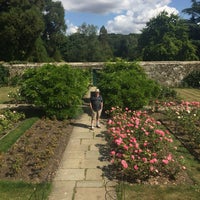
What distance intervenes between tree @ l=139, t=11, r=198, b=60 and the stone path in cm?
2899

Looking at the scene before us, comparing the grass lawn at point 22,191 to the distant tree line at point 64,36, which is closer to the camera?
the grass lawn at point 22,191

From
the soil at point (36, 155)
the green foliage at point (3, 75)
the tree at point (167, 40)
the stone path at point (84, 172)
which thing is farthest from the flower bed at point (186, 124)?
the tree at point (167, 40)

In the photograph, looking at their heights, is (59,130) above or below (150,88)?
below

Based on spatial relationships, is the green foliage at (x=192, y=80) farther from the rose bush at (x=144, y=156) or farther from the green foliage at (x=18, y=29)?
the green foliage at (x=18, y=29)

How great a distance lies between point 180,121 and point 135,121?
196 centimetres

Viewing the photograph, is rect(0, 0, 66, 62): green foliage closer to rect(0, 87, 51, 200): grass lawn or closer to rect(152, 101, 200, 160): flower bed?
rect(152, 101, 200, 160): flower bed

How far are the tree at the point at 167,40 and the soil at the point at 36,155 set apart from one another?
2874cm

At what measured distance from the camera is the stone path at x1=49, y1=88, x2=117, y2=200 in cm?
447

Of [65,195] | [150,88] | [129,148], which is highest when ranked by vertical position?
[150,88]

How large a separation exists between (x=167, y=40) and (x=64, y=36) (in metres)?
20.9

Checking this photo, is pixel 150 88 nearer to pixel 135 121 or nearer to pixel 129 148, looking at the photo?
pixel 135 121

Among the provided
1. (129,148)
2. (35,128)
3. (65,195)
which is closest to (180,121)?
(129,148)

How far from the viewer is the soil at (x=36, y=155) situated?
204 inches

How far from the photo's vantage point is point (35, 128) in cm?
813
